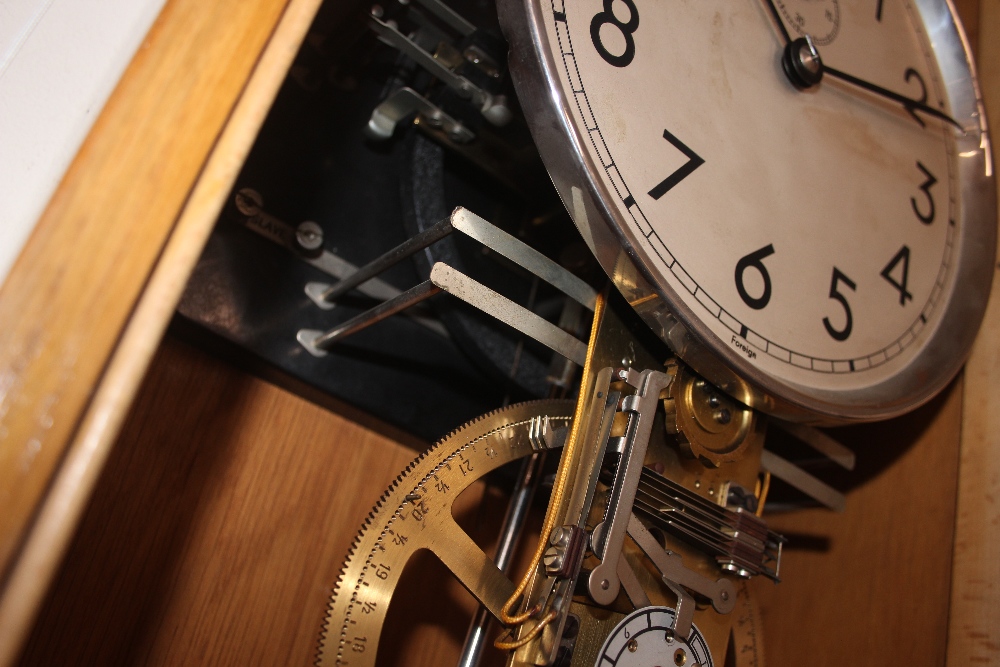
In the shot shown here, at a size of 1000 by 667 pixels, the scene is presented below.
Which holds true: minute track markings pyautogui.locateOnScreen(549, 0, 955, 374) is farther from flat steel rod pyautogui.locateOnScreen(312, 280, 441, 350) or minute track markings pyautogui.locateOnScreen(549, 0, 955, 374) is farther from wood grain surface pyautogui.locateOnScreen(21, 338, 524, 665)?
wood grain surface pyautogui.locateOnScreen(21, 338, 524, 665)

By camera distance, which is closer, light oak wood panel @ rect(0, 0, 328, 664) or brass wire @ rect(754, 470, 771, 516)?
light oak wood panel @ rect(0, 0, 328, 664)

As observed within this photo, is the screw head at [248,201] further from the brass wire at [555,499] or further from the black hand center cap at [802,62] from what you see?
the black hand center cap at [802,62]

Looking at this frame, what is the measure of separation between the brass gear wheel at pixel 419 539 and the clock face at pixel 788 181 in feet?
0.63

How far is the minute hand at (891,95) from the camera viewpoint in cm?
88

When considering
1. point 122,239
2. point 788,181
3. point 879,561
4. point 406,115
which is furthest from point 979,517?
point 122,239

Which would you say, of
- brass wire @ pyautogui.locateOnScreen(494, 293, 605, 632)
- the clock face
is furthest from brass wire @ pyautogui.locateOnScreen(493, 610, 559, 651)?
the clock face

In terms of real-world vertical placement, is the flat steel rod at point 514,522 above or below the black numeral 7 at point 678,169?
below

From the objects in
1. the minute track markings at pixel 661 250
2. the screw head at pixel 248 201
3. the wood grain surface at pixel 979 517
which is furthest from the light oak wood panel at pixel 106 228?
the wood grain surface at pixel 979 517

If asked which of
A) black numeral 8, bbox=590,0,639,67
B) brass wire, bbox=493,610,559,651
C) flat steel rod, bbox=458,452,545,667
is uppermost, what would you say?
black numeral 8, bbox=590,0,639,67

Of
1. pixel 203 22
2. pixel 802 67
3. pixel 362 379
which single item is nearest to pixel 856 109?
pixel 802 67

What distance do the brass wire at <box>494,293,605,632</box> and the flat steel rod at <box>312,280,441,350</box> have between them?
0.15 meters

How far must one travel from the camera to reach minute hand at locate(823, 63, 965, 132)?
88 cm

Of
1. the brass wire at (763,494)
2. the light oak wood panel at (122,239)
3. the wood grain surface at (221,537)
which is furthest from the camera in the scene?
the brass wire at (763,494)

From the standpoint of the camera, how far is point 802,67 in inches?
31.8
